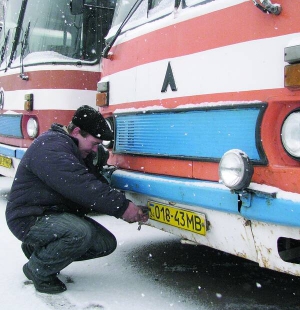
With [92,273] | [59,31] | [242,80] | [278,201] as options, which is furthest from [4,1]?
[278,201]

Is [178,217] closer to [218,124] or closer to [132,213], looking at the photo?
[132,213]

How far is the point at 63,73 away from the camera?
550 cm

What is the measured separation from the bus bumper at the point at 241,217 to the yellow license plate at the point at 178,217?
0.03ft

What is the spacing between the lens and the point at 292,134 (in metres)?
2.44

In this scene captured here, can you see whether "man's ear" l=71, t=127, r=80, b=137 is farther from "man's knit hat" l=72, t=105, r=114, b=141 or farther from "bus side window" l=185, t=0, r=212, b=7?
"bus side window" l=185, t=0, r=212, b=7

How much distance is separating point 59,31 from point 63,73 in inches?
19.3

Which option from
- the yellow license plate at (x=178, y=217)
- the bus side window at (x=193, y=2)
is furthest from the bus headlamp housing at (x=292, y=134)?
the bus side window at (x=193, y=2)

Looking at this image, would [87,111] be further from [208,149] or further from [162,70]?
[208,149]

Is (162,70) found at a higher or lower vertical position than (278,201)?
higher

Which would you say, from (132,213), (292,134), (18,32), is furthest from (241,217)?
(18,32)

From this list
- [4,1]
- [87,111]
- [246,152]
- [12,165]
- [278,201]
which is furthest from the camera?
[4,1]

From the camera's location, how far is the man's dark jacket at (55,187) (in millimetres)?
3119

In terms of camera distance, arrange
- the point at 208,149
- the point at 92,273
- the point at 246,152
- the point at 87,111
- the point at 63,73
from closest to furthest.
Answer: the point at 246,152 → the point at 208,149 → the point at 87,111 → the point at 92,273 → the point at 63,73

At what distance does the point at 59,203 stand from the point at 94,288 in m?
0.62
